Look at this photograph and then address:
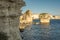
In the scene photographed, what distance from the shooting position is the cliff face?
44.5ft

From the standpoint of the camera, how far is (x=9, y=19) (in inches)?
555

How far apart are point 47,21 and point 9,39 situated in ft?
528

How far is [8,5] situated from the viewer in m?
13.8

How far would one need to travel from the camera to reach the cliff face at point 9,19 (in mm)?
13578

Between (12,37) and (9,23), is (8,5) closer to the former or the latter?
(9,23)

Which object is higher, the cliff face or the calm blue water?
the cliff face

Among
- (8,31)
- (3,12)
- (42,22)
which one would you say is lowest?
(42,22)

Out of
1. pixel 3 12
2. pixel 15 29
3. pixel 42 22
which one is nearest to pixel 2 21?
pixel 3 12

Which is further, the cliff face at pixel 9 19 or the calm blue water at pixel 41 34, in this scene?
the calm blue water at pixel 41 34

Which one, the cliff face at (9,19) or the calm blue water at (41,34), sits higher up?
the cliff face at (9,19)

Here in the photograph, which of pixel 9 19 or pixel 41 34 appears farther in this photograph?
pixel 41 34

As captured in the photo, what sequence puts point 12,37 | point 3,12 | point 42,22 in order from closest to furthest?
1. point 3,12
2. point 12,37
3. point 42,22

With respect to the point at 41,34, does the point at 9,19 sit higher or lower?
higher

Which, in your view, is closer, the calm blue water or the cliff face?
the cliff face
